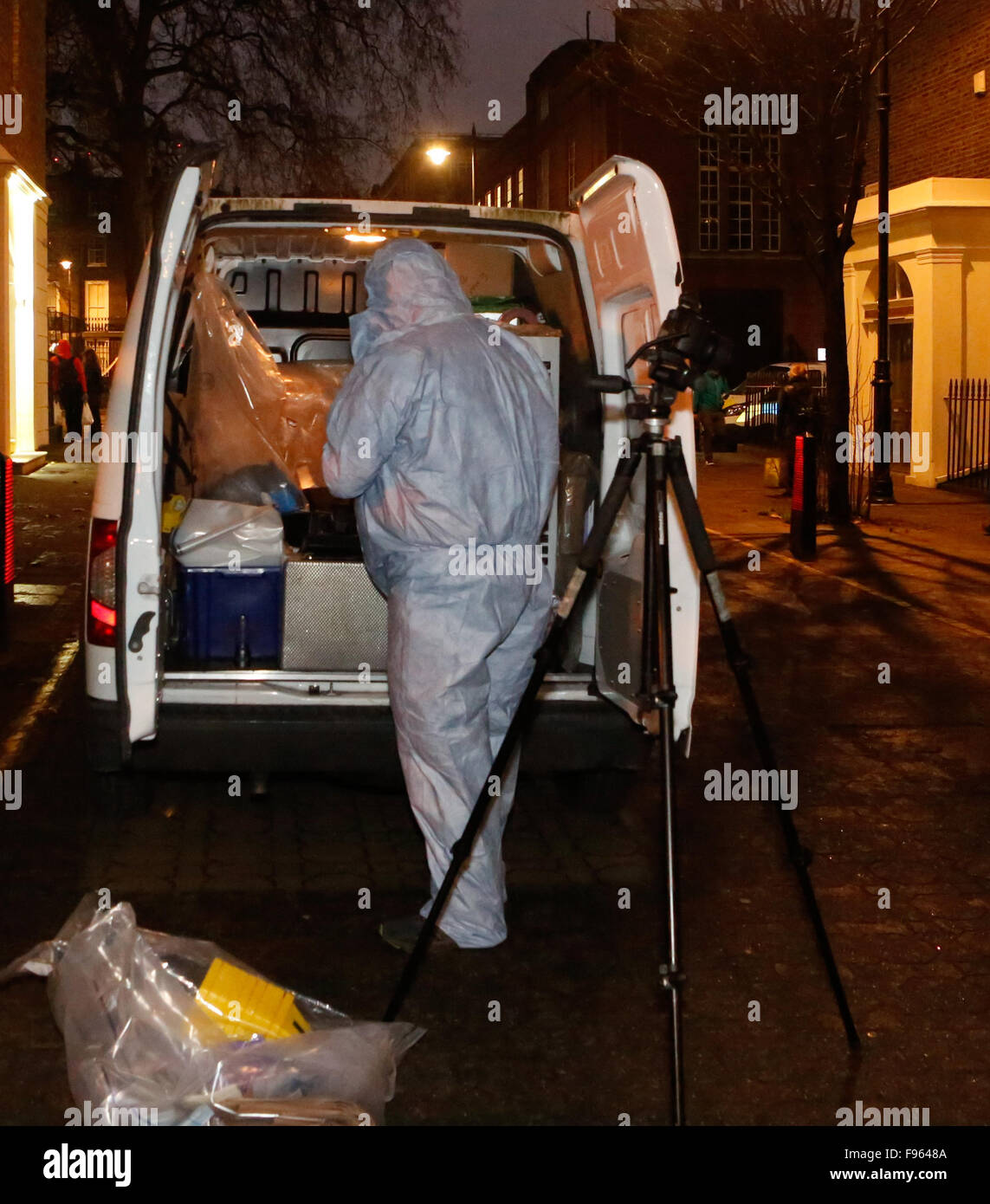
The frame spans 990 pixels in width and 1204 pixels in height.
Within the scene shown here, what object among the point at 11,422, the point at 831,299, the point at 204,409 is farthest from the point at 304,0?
the point at 204,409

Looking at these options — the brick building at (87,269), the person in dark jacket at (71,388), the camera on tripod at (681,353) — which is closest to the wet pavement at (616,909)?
the camera on tripod at (681,353)

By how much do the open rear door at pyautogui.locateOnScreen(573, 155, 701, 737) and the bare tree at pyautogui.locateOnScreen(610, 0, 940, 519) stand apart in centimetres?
1120

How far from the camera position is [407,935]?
4734mm

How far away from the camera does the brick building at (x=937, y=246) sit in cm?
2055

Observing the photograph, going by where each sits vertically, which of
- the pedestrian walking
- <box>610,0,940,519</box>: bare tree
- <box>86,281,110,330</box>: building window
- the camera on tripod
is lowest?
the camera on tripod

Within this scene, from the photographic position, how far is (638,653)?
512cm

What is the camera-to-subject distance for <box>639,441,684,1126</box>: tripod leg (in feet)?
11.6

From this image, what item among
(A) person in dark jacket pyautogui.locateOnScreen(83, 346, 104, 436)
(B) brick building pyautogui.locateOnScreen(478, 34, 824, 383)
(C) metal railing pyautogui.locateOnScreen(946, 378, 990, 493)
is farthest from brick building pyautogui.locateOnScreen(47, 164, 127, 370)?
(C) metal railing pyautogui.locateOnScreen(946, 378, 990, 493)

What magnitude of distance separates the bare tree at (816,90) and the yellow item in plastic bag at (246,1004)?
44.3ft

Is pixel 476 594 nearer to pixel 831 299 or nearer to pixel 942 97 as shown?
pixel 831 299

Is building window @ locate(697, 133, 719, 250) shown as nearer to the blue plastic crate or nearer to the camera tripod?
the blue plastic crate

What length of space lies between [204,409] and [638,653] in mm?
2271

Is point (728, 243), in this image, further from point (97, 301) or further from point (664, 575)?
point (97, 301)

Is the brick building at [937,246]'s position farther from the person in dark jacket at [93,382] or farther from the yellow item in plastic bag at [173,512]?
the yellow item in plastic bag at [173,512]
